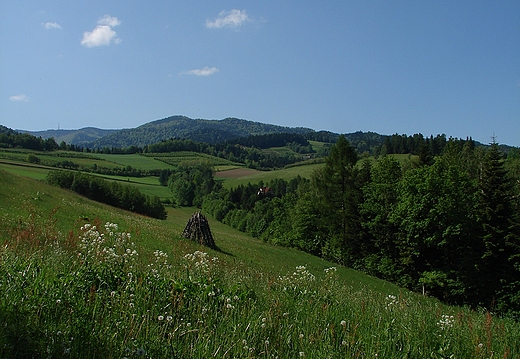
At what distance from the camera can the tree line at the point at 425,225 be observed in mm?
40219

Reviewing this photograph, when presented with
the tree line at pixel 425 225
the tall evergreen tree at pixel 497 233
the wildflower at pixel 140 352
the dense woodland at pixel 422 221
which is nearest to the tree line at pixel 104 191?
the dense woodland at pixel 422 221

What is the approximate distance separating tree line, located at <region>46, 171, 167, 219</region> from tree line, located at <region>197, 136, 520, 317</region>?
3287 centimetres

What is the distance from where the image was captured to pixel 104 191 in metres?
68.6

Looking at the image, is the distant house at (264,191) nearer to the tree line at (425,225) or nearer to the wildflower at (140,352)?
the tree line at (425,225)

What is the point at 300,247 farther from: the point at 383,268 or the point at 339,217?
the point at 383,268

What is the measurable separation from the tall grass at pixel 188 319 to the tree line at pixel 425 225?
33.9 meters

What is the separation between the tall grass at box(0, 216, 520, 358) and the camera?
4473 millimetres

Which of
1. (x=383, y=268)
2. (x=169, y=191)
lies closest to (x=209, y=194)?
(x=169, y=191)

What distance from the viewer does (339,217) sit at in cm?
5325

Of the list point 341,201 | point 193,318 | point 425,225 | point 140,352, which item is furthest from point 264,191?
point 140,352

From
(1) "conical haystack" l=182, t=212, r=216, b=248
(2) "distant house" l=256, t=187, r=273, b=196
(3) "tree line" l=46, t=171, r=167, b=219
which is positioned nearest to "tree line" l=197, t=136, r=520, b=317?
(1) "conical haystack" l=182, t=212, r=216, b=248

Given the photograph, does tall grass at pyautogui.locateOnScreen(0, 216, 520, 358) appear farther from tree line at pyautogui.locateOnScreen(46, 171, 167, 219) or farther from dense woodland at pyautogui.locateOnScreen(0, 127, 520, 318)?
tree line at pyautogui.locateOnScreen(46, 171, 167, 219)

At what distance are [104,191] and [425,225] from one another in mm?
51450

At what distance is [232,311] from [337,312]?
187 cm
